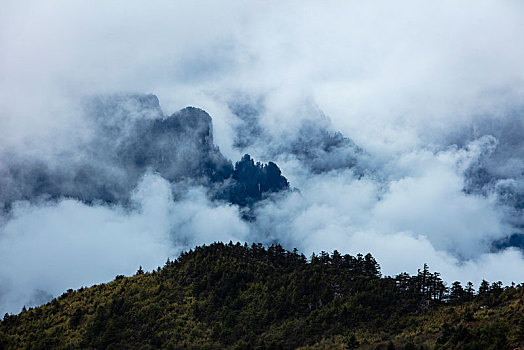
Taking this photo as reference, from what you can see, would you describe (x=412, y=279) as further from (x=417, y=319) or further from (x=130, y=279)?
(x=130, y=279)

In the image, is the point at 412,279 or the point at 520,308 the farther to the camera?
the point at 412,279

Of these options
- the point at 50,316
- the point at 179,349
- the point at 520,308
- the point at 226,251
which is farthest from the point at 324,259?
the point at 50,316

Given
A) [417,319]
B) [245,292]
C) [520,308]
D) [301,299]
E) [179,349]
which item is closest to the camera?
[520,308]

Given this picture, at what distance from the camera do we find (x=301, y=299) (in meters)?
126

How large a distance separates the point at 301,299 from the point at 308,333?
41.4ft

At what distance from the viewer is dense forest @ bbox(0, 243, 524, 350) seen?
10338 cm

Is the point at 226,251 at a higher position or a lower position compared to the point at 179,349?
higher

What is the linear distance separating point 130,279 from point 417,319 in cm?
9458

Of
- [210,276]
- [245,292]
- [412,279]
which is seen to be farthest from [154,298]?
[412,279]

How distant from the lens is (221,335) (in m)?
120

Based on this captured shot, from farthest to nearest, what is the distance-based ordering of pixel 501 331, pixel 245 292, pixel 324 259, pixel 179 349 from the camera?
pixel 324 259
pixel 245 292
pixel 179 349
pixel 501 331

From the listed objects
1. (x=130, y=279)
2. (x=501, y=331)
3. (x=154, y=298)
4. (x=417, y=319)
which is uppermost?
(x=130, y=279)

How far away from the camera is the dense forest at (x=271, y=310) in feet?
339

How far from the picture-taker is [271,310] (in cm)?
12469
